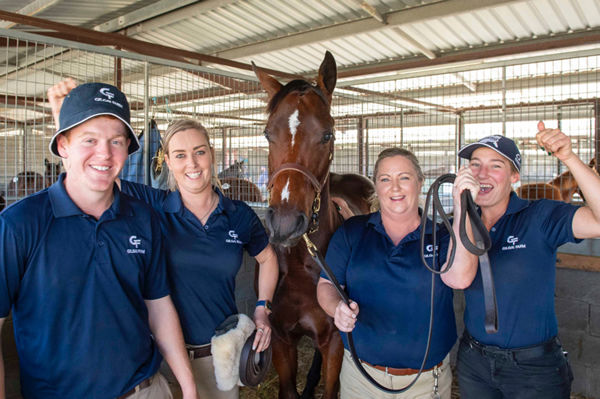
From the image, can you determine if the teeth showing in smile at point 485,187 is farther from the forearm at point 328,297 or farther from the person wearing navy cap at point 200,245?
the person wearing navy cap at point 200,245

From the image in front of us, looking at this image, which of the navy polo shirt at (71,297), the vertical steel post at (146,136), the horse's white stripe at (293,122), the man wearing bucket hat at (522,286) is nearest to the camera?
the navy polo shirt at (71,297)

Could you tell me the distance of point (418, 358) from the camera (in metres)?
1.85

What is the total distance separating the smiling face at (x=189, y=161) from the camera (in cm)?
190

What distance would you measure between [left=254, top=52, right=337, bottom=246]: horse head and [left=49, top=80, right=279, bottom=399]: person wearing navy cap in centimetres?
22

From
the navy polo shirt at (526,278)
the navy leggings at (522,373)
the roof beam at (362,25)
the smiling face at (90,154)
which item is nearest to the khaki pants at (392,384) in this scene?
the navy leggings at (522,373)

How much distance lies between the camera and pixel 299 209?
77.5 inches

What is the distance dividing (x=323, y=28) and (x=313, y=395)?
15.7ft

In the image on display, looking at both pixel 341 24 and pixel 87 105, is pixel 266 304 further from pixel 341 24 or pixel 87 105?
pixel 341 24

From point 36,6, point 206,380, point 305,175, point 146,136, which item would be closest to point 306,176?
point 305,175

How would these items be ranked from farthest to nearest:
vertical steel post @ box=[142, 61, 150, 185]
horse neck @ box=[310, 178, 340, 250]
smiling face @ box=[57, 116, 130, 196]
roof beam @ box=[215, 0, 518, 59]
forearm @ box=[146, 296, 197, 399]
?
1. roof beam @ box=[215, 0, 518, 59]
2. vertical steel post @ box=[142, 61, 150, 185]
3. horse neck @ box=[310, 178, 340, 250]
4. forearm @ box=[146, 296, 197, 399]
5. smiling face @ box=[57, 116, 130, 196]

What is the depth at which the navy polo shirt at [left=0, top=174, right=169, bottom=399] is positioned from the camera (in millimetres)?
1211

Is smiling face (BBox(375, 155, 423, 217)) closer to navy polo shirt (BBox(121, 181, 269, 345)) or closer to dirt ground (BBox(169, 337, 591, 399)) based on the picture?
navy polo shirt (BBox(121, 181, 269, 345))

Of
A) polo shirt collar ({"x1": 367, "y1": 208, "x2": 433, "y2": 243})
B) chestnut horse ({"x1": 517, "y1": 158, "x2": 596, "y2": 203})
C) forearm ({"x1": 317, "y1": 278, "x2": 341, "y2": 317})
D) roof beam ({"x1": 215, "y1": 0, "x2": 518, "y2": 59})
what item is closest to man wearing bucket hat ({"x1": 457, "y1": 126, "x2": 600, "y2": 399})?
polo shirt collar ({"x1": 367, "y1": 208, "x2": 433, "y2": 243})

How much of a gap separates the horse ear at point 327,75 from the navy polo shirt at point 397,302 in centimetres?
104
